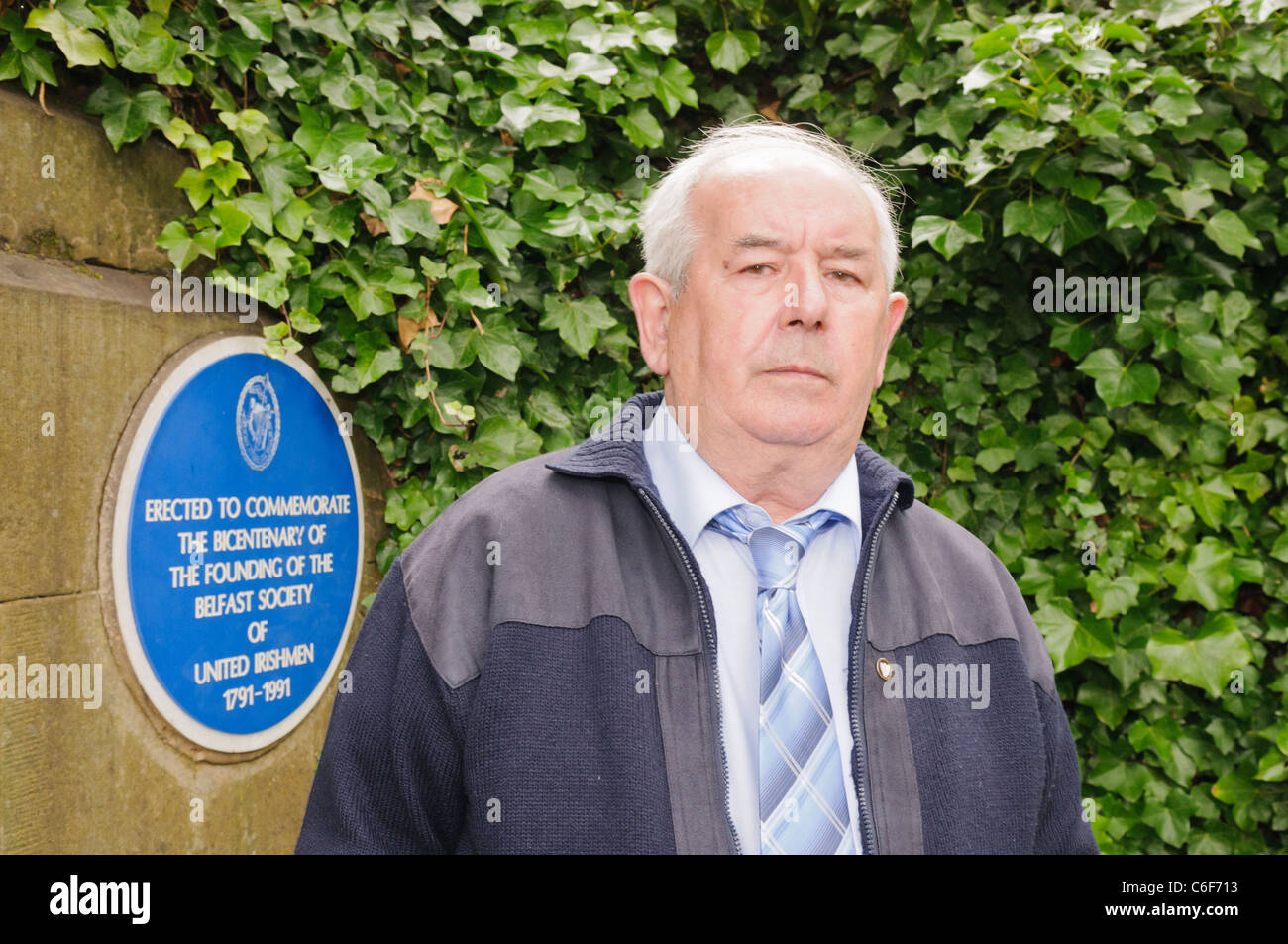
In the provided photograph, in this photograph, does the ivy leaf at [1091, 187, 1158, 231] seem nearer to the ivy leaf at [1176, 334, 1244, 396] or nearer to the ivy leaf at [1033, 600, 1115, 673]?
the ivy leaf at [1176, 334, 1244, 396]

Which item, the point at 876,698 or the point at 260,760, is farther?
the point at 260,760

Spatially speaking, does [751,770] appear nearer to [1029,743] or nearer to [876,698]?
[876,698]

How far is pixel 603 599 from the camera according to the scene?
1503 millimetres

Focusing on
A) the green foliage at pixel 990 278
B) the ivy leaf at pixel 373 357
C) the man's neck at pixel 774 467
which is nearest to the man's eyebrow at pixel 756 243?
the man's neck at pixel 774 467

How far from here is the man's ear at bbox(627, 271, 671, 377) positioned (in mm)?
1833

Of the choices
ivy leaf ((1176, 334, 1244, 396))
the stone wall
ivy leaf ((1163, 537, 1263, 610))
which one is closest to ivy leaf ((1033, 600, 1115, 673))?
ivy leaf ((1163, 537, 1263, 610))

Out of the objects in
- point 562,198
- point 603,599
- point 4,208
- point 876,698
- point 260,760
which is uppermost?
point 562,198

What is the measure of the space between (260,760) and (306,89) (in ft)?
5.08

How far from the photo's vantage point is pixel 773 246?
5.49ft

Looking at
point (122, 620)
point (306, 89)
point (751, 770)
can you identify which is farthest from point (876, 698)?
point (306, 89)

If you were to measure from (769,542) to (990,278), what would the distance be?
5.43ft

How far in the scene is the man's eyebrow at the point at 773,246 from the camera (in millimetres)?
1671

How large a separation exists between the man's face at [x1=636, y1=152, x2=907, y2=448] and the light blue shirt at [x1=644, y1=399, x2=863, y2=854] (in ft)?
0.30

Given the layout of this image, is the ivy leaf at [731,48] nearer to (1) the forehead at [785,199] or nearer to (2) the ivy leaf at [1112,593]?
(1) the forehead at [785,199]
